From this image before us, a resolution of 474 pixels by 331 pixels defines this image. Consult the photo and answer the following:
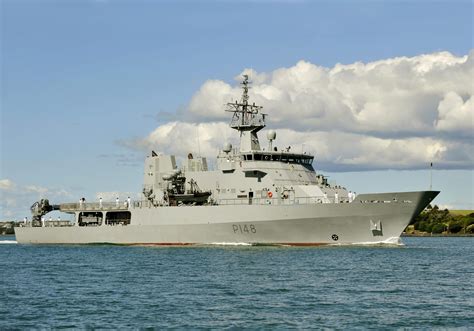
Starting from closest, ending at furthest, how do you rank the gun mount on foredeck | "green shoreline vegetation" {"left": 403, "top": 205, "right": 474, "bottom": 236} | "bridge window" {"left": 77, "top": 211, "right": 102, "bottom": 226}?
"bridge window" {"left": 77, "top": 211, "right": 102, "bottom": 226}, the gun mount on foredeck, "green shoreline vegetation" {"left": 403, "top": 205, "right": 474, "bottom": 236}

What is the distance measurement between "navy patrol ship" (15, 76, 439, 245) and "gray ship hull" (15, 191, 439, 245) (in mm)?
59

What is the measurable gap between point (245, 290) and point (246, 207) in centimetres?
1821

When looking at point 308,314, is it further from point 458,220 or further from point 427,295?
point 458,220

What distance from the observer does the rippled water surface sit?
21.0m

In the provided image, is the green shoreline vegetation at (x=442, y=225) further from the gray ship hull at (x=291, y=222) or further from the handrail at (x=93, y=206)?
the gray ship hull at (x=291, y=222)

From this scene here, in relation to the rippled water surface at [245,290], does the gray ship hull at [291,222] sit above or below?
above

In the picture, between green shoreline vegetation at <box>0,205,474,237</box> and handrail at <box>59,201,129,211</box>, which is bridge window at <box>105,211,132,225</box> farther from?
green shoreline vegetation at <box>0,205,474,237</box>

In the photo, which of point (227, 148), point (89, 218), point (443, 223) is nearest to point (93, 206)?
point (89, 218)

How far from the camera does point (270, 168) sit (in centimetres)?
4653

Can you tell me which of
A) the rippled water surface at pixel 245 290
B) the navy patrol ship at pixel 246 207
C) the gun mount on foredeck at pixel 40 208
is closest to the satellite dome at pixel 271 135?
the navy patrol ship at pixel 246 207

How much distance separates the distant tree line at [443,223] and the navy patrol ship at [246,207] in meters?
59.8

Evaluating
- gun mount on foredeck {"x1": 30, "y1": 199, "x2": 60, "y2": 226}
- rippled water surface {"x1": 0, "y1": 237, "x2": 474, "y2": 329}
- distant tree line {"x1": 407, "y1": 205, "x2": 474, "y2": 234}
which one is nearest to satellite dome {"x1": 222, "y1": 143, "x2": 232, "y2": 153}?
rippled water surface {"x1": 0, "y1": 237, "x2": 474, "y2": 329}

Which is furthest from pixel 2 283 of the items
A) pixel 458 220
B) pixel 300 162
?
pixel 458 220

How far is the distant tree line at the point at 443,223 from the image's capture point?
108m
